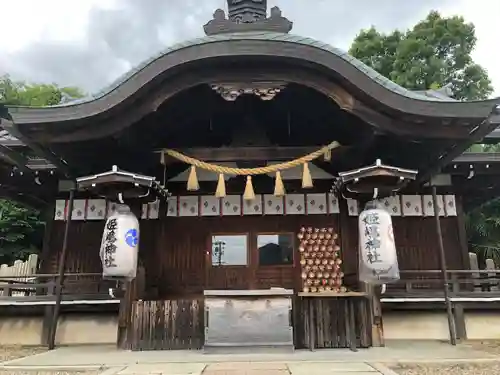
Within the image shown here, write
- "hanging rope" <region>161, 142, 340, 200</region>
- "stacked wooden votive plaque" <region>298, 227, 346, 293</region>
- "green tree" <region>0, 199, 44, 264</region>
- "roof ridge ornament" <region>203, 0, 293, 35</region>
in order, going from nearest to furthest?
"hanging rope" <region>161, 142, 340, 200</region>
"stacked wooden votive plaque" <region>298, 227, 346, 293</region>
"roof ridge ornament" <region>203, 0, 293, 35</region>
"green tree" <region>0, 199, 44, 264</region>

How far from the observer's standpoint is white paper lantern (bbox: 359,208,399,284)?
7.34 metres

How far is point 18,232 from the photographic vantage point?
20.2m

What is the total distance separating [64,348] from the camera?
8.40 meters

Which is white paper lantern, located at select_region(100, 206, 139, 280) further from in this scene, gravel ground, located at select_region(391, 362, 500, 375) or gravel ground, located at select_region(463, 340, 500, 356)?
gravel ground, located at select_region(463, 340, 500, 356)

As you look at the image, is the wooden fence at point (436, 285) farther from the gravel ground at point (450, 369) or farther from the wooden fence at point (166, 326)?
the wooden fence at point (166, 326)

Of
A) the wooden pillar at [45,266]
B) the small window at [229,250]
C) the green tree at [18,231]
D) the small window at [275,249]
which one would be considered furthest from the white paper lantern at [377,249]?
the green tree at [18,231]

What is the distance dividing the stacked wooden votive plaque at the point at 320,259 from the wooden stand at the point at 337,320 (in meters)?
1.08

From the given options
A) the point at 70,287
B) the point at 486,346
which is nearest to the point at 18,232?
the point at 70,287

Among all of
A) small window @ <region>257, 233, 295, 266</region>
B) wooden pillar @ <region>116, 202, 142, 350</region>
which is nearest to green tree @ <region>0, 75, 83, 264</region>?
wooden pillar @ <region>116, 202, 142, 350</region>

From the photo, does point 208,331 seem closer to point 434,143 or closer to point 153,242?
point 153,242

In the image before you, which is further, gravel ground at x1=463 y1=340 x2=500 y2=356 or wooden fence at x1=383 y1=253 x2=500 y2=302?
wooden fence at x1=383 y1=253 x2=500 y2=302

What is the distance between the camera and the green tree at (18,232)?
19688 millimetres

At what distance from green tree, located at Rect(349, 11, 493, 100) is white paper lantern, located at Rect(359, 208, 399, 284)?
55.8 feet

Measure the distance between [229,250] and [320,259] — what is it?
2029mm
